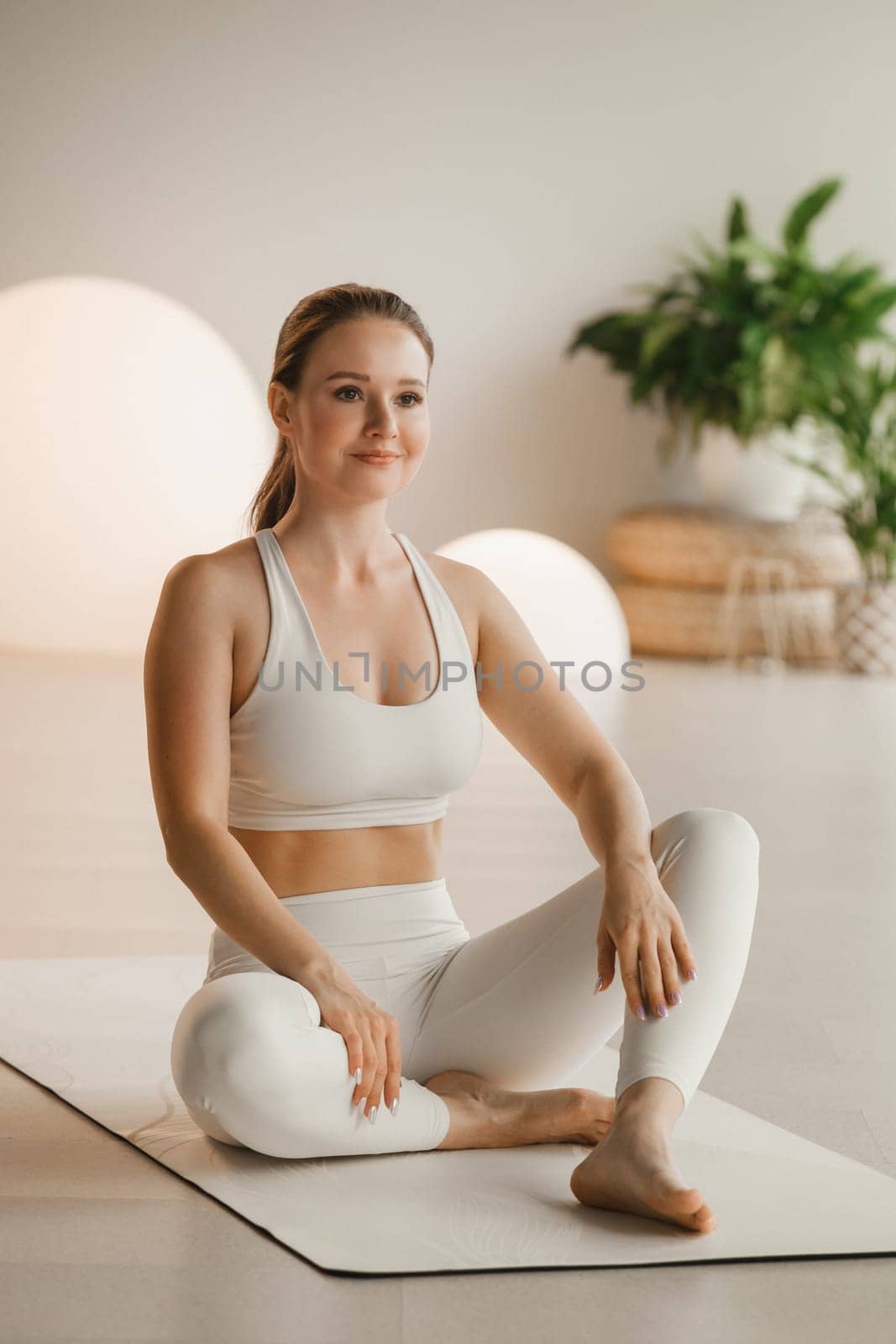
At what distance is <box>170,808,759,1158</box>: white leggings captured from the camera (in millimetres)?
1442

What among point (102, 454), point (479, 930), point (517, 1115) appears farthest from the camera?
point (102, 454)

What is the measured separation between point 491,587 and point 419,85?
15.4 ft

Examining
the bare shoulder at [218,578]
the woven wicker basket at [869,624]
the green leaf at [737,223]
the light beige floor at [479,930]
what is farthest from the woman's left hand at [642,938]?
the green leaf at [737,223]

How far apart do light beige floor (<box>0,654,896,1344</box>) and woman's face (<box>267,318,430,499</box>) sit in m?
0.67

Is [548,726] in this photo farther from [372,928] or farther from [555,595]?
[555,595]

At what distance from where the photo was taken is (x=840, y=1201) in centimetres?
153

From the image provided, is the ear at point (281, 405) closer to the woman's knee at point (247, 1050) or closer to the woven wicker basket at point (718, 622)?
the woman's knee at point (247, 1050)

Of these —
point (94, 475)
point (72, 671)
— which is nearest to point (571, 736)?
point (94, 475)

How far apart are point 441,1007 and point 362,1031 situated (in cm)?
21

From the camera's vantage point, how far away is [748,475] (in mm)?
5883

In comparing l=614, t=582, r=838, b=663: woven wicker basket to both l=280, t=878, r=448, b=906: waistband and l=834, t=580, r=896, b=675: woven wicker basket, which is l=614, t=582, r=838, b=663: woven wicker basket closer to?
l=834, t=580, r=896, b=675: woven wicker basket

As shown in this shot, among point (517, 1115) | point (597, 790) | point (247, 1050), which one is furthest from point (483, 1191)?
point (597, 790)

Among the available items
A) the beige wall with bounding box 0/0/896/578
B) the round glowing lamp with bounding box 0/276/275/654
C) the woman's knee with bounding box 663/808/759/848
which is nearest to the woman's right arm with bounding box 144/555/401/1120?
the woman's knee with bounding box 663/808/759/848

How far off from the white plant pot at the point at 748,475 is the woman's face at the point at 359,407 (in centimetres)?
436
